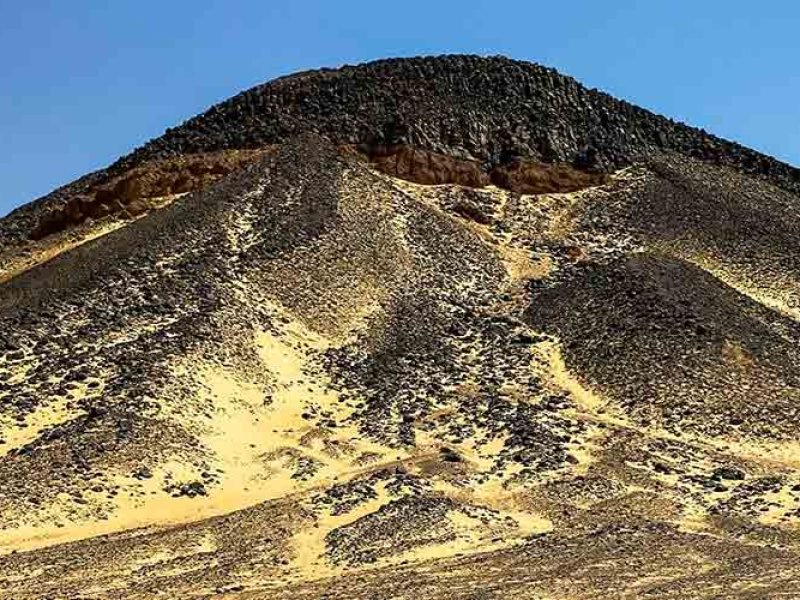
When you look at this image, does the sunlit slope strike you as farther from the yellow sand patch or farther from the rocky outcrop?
the rocky outcrop

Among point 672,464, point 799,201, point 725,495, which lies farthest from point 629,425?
point 799,201

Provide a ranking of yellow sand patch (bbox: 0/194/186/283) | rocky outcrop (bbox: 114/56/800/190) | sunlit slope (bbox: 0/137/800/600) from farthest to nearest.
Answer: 1. rocky outcrop (bbox: 114/56/800/190)
2. yellow sand patch (bbox: 0/194/186/283)
3. sunlit slope (bbox: 0/137/800/600)

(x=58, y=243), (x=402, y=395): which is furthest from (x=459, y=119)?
(x=402, y=395)

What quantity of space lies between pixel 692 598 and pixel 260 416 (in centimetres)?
2182

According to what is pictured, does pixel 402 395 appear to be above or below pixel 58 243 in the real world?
below

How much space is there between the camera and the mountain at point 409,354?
28.7 meters

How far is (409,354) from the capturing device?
150 ft

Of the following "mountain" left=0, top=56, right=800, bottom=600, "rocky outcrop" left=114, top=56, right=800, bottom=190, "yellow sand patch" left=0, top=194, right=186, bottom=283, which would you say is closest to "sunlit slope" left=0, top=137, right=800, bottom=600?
"mountain" left=0, top=56, right=800, bottom=600

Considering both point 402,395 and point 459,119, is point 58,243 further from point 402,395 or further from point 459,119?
point 402,395

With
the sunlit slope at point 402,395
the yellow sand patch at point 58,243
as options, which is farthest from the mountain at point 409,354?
the yellow sand patch at point 58,243

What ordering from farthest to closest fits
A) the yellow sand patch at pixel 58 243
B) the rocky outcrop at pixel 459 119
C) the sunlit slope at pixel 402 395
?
the rocky outcrop at pixel 459 119 → the yellow sand patch at pixel 58 243 → the sunlit slope at pixel 402 395

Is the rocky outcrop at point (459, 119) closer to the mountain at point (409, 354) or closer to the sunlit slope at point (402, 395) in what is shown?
the mountain at point (409, 354)

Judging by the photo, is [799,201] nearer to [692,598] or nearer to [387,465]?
[387,465]

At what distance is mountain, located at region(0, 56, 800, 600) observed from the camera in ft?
94.2
